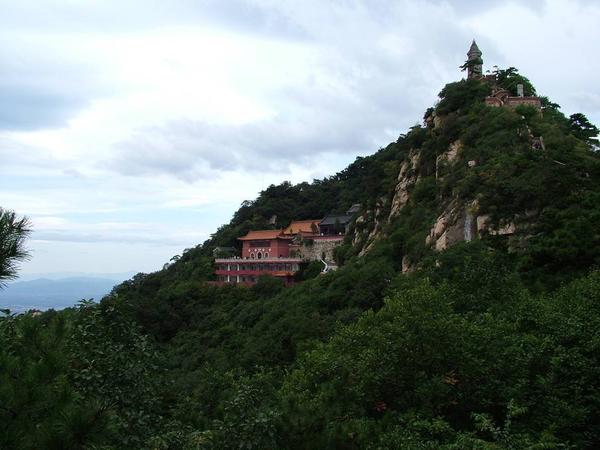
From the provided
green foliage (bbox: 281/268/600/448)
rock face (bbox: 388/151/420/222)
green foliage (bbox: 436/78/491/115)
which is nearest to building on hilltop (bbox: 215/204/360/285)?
rock face (bbox: 388/151/420/222)

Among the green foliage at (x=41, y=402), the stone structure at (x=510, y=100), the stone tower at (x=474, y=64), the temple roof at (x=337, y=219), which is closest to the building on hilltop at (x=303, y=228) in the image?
the temple roof at (x=337, y=219)

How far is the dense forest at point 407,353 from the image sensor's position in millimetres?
4504

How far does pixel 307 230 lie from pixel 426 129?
45.9ft

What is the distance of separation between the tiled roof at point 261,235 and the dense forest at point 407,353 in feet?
46.6

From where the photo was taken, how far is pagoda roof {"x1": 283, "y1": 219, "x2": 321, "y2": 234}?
42625mm

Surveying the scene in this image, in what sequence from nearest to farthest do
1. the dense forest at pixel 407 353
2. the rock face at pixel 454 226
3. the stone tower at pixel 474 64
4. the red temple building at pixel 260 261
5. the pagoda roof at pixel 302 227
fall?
the dense forest at pixel 407 353 → the rock face at pixel 454 226 → the stone tower at pixel 474 64 → the red temple building at pixel 260 261 → the pagoda roof at pixel 302 227

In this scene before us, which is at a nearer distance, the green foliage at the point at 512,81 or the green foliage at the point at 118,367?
the green foliage at the point at 118,367

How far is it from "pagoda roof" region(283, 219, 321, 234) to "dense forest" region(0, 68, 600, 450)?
15.9 m

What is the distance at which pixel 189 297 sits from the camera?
36094mm

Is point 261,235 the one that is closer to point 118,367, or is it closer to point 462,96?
point 462,96

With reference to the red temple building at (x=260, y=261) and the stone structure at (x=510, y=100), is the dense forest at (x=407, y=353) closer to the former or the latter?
the stone structure at (x=510, y=100)

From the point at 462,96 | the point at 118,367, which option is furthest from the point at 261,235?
the point at 118,367

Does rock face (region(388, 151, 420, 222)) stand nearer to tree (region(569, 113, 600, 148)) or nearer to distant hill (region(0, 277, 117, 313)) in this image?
tree (region(569, 113, 600, 148))

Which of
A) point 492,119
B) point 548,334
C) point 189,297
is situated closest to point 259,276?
point 189,297
